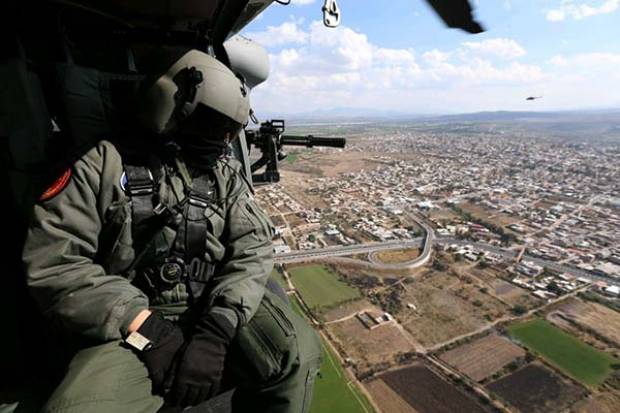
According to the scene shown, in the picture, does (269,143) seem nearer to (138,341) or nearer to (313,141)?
(313,141)

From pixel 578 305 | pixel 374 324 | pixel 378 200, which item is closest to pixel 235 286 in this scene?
pixel 374 324

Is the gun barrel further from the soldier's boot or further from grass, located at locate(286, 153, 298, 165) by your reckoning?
grass, located at locate(286, 153, 298, 165)

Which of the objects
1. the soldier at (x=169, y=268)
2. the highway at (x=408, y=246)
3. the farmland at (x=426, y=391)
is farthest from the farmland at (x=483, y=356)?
the soldier at (x=169, y=268)

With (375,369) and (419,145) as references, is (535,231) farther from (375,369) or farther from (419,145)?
(419,145)

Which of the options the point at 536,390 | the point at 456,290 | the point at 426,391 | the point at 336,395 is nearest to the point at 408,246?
the point at 456,290

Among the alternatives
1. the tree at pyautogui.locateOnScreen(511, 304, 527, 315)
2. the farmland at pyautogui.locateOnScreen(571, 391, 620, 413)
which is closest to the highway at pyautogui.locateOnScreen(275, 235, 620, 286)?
the tree at pyautogui.locateOnScreen(511, 304, 527, 315)

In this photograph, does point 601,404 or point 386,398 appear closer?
point 386,398
